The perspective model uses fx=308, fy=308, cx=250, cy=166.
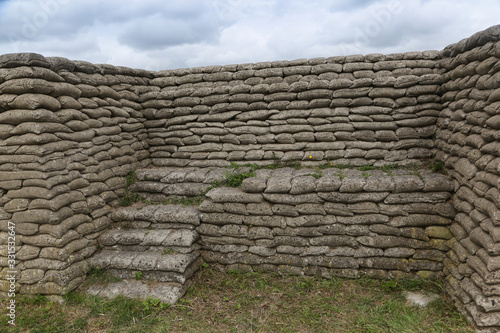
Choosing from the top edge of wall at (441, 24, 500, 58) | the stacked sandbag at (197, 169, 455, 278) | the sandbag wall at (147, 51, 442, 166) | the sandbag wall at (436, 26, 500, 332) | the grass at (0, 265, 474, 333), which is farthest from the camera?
the sandbag wall at (147, 51, 442, 166)

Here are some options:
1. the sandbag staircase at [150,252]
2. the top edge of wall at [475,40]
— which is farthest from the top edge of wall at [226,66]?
the sandbag staircase at [150,252]

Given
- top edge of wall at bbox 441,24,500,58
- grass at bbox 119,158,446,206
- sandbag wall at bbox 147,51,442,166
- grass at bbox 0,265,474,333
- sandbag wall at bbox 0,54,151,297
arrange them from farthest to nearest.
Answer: sandbag wall at bbox 147,51,442,166, grass at bbox 119,158,446,206, sandbag wall at bbox 0,54,151,297, top edge of wall at bbox 441,24,500,58, grass at bbox 0,265,474,333

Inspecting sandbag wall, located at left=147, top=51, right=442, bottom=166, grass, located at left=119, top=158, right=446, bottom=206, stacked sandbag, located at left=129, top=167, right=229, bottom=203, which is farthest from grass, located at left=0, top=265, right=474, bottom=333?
sandbag wall, located at left=147, top=51, right=442, bottom=166

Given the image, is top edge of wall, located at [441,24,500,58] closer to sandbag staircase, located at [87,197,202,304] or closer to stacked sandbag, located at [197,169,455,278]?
stacked sandbag, located at [197,169,455,278]

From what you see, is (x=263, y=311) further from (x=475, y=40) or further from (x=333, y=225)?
(x=475, y=40)

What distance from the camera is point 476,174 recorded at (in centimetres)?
367

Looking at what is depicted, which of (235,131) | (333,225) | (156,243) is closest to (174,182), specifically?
(156,243)

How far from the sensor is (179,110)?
608 cm

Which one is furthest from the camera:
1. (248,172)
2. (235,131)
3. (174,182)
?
(235,131)

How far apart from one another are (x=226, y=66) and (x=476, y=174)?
14.7 feet

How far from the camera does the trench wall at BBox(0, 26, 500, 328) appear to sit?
375 cm

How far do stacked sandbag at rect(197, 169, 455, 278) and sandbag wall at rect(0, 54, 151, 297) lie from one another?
1789 millimetres

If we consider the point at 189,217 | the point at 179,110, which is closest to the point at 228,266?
the point at 189,217

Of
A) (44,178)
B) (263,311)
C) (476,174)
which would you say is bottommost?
(263,311)
